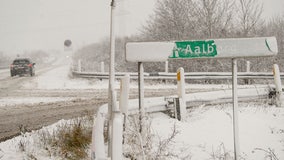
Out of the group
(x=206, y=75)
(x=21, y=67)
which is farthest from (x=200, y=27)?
(x=21, y=67)

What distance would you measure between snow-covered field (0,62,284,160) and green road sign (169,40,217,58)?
138cm

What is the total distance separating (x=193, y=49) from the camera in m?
5.05

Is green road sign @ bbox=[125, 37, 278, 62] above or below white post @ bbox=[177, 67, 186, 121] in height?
above

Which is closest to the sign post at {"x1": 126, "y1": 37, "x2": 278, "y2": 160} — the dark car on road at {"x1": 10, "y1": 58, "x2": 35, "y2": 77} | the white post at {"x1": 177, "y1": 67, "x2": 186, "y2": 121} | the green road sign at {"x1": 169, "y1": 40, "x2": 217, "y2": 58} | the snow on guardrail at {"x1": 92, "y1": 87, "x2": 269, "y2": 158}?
the green road sign at {"x1": 169, "y1": 40, "x2": 217, "y2": 58}

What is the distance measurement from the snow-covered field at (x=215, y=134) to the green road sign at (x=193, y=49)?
138cm

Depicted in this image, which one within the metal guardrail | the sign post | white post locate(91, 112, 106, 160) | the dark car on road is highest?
the dark car on road

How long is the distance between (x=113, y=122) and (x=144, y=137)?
2.46 meters

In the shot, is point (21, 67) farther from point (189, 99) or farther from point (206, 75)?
Answer: point (189, 99)

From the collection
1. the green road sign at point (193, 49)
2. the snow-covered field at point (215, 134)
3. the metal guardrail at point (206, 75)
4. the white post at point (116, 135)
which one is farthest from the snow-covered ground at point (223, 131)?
the metal guardrail at point (206, 75)

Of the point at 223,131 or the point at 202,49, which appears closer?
the point at 202,49

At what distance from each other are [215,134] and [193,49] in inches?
84.8

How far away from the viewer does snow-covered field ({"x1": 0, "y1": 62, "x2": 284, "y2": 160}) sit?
521 centimetres

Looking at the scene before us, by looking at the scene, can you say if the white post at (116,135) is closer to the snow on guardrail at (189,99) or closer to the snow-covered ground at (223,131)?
the snow on guardrail at (189,99)

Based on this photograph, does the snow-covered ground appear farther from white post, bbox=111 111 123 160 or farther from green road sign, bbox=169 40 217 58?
white post, bbox=111 111 123 160
